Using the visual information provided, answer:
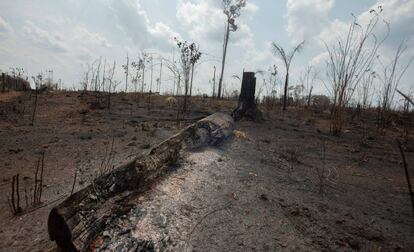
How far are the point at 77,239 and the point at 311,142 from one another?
5194 millimetres

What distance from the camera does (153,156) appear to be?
2.78 m

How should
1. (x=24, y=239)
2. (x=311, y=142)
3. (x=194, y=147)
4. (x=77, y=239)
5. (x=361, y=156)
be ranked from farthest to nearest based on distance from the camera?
(x=311, y=142)
(x=361, y=156)
(x=194, y=147)
(x=24, y=239)
(x=77, y=239)

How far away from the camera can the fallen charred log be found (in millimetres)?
1989

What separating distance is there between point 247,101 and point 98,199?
6.03 meters

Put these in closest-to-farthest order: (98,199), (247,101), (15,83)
A: (98,199)
(247,101)
(15,83)

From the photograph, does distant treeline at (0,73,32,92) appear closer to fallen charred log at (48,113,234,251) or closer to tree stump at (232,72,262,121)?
tree stump at (232,72,262,121)

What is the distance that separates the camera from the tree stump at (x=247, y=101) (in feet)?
25.6

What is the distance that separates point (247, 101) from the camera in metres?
7.87

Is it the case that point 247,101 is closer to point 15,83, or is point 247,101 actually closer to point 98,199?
point 98,199

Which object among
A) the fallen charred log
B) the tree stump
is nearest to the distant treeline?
the tree stump

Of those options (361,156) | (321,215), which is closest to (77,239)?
(321,215)

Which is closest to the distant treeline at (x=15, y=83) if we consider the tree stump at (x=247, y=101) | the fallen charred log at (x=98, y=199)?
the tree stump at (x=247, y=101)

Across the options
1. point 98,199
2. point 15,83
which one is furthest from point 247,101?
point 15,83

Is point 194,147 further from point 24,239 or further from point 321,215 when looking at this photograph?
Answer: point 24,239
